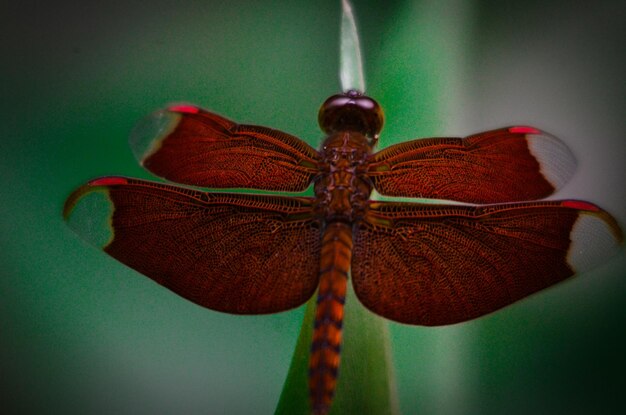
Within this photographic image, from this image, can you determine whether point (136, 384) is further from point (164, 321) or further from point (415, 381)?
point (415, 381)

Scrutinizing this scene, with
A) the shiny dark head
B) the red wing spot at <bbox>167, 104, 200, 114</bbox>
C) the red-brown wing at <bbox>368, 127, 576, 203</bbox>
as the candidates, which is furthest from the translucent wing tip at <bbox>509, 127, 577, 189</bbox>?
the red wing spot at <bbox>167, 104, 200, 114</bbox>

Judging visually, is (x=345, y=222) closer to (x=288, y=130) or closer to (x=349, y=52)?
(x=349, y=52)

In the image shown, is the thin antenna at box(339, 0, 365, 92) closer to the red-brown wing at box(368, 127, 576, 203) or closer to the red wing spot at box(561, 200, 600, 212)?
the red-brown wing at box(368, 127, 576, 203)

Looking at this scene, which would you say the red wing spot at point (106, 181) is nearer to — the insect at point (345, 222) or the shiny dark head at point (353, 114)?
the insect at point (345, 222)

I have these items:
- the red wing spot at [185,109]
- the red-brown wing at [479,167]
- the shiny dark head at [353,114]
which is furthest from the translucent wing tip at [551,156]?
the red wing spot at [185,109]

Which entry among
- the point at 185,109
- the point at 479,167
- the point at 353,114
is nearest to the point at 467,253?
the point at 479,167

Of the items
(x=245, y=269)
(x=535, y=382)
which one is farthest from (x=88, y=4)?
(x=535, y=382)
